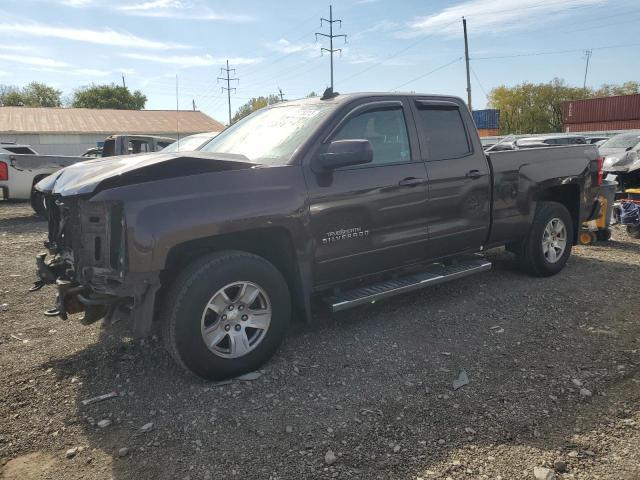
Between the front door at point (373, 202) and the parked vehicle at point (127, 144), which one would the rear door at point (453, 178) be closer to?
the front door at point (373, 202)

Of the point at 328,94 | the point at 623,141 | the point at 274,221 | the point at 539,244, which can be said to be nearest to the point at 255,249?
the point at 274,221

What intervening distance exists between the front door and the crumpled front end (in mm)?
1282

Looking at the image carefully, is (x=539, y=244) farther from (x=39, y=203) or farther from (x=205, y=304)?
(x=39, y=203)

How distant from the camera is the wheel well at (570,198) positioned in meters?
5.89

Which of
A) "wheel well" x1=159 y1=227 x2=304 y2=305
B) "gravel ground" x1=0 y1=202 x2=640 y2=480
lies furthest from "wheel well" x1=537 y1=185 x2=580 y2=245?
"wheel well" x1=159 y1=227 x2=304 y2=305

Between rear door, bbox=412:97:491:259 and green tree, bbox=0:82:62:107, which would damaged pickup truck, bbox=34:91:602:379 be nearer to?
rear door, bbox=412:97:491:259

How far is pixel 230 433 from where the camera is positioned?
2.88m

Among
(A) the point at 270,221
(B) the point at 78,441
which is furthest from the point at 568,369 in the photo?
(B) the point at 78,441

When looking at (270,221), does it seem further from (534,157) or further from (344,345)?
(534,157)

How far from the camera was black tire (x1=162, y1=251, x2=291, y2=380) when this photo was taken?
316 centimetres

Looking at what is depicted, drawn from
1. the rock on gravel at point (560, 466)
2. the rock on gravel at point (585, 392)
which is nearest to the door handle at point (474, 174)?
the rock on gravel at point (585, 392)

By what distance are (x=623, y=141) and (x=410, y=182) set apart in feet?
45.1

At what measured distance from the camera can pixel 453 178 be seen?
4582mm

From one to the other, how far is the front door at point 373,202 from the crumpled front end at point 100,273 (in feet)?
4.21
